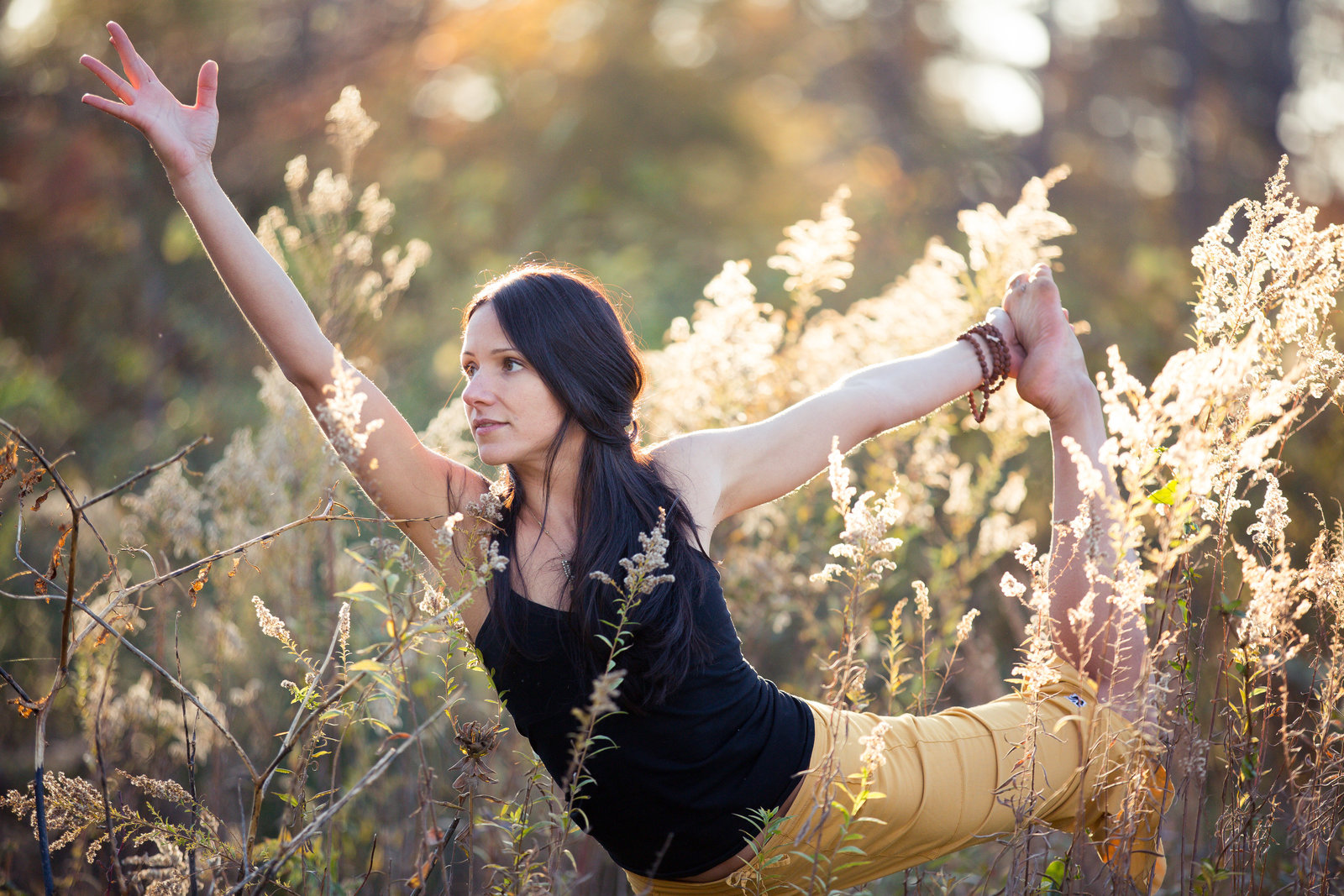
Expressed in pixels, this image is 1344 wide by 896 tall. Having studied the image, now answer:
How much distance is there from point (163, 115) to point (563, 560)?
3.33 ft

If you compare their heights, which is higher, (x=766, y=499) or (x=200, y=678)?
(x=200, y=678)

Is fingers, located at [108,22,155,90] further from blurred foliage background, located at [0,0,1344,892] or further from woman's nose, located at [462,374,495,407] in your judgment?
blurred foliage background, located at [0,0,1344,892]

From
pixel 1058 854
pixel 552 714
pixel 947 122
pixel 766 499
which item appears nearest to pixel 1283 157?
pixel 766 499

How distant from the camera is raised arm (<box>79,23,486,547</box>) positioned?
157 cm

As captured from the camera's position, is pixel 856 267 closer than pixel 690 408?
No

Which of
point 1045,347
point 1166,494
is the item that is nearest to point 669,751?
point 1166,494

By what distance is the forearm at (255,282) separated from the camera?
62.2 inches

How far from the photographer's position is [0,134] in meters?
6.55

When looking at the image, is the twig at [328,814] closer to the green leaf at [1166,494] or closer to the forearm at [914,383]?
the green leaf at [1166,494]

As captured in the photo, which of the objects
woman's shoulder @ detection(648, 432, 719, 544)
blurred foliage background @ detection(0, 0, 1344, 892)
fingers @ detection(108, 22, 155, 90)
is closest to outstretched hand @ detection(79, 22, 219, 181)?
fingers @ detection(108, 22, 155, 90)

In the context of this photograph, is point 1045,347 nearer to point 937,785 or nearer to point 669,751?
point 937,785

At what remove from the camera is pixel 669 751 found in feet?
5.51

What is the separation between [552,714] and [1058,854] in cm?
198

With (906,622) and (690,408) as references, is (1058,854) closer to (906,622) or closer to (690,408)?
(906,622)
